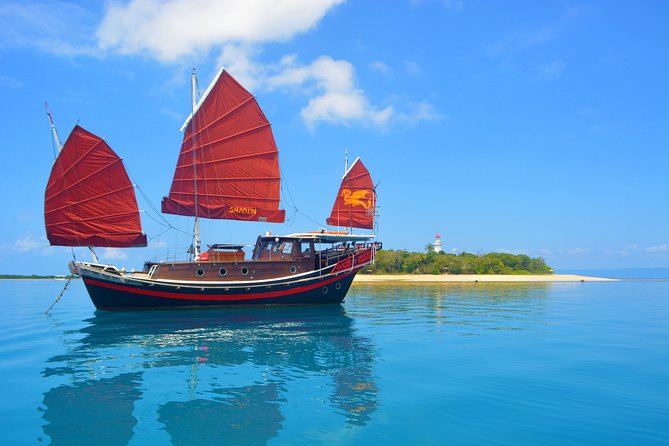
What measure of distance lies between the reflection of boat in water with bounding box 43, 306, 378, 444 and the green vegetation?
46796 millimetres

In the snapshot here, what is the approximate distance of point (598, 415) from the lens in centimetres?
701

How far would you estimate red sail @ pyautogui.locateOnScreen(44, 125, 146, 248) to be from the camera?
20.4 m

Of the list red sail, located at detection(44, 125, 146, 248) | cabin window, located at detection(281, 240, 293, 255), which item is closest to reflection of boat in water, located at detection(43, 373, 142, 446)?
cabin window, located at detection(281, 240, 293, 255)

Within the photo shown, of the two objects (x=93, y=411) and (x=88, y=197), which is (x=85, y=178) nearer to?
(x=88, y=197)

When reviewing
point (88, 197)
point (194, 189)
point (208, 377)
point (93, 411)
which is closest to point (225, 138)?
point (194, 189)

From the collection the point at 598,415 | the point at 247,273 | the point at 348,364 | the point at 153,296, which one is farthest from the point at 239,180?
the point at 598,415

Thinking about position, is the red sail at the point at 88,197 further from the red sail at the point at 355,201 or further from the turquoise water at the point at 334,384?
the red sail at the point at 355,201

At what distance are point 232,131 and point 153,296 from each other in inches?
364

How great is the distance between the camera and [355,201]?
3058 centimetres

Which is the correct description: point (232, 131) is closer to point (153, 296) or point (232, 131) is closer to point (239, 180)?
point (239, 180)

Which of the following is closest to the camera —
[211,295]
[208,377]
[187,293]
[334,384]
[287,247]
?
[334,384]

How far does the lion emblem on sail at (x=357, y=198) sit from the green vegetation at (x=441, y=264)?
3127 cm

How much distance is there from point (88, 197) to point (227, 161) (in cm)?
669

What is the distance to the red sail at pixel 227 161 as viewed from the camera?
2322 cm
